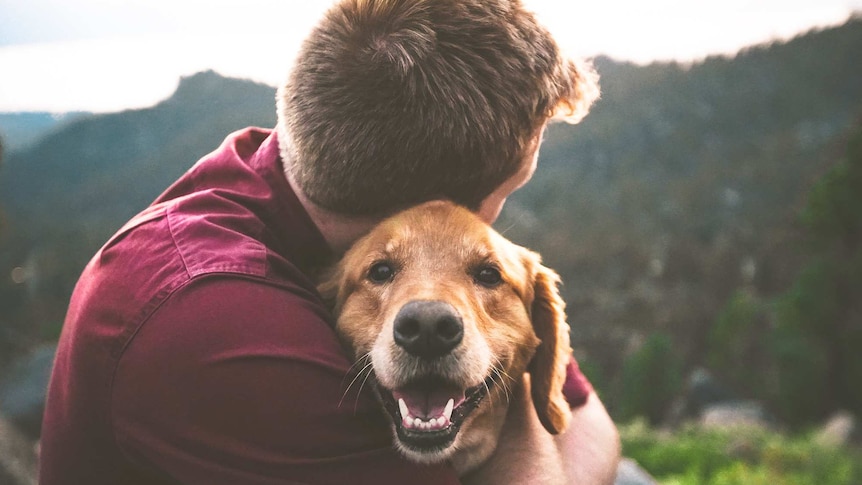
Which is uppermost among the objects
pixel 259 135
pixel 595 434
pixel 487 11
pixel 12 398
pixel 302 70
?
pixel 487 11

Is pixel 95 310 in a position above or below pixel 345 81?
below

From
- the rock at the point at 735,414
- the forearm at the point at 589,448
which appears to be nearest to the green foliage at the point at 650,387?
the rock at the point at 735,414

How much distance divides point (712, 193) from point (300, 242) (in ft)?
97.9

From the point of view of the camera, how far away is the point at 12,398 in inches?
313

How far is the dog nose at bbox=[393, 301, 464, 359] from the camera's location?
2.17m

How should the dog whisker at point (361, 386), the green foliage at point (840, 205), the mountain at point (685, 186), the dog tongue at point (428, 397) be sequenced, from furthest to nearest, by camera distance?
the mountain at point (685, 186) → the green foliage at point (840, 205) → the dog tongue at point (428, 397) → the dog whisker at point (361, 386)

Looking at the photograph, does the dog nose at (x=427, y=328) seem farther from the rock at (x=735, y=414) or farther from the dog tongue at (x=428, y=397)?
the rock at (x=735, y=414)

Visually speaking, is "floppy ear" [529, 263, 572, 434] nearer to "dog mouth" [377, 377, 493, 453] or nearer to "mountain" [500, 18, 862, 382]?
"dog mouth" [377, 377, 493, 453]

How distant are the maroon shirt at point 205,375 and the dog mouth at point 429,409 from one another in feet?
0.36

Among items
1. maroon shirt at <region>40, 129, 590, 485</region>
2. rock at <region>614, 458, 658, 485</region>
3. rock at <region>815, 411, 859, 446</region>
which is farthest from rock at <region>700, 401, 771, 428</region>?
maroon shirt at <region>40, 129, 590, 485</region>

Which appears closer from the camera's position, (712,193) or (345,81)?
(345,81)

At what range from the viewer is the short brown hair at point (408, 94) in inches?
88.6

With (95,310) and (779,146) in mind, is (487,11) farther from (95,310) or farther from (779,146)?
(779,146)

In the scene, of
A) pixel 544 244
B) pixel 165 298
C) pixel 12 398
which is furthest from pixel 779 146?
pixel 165 298
